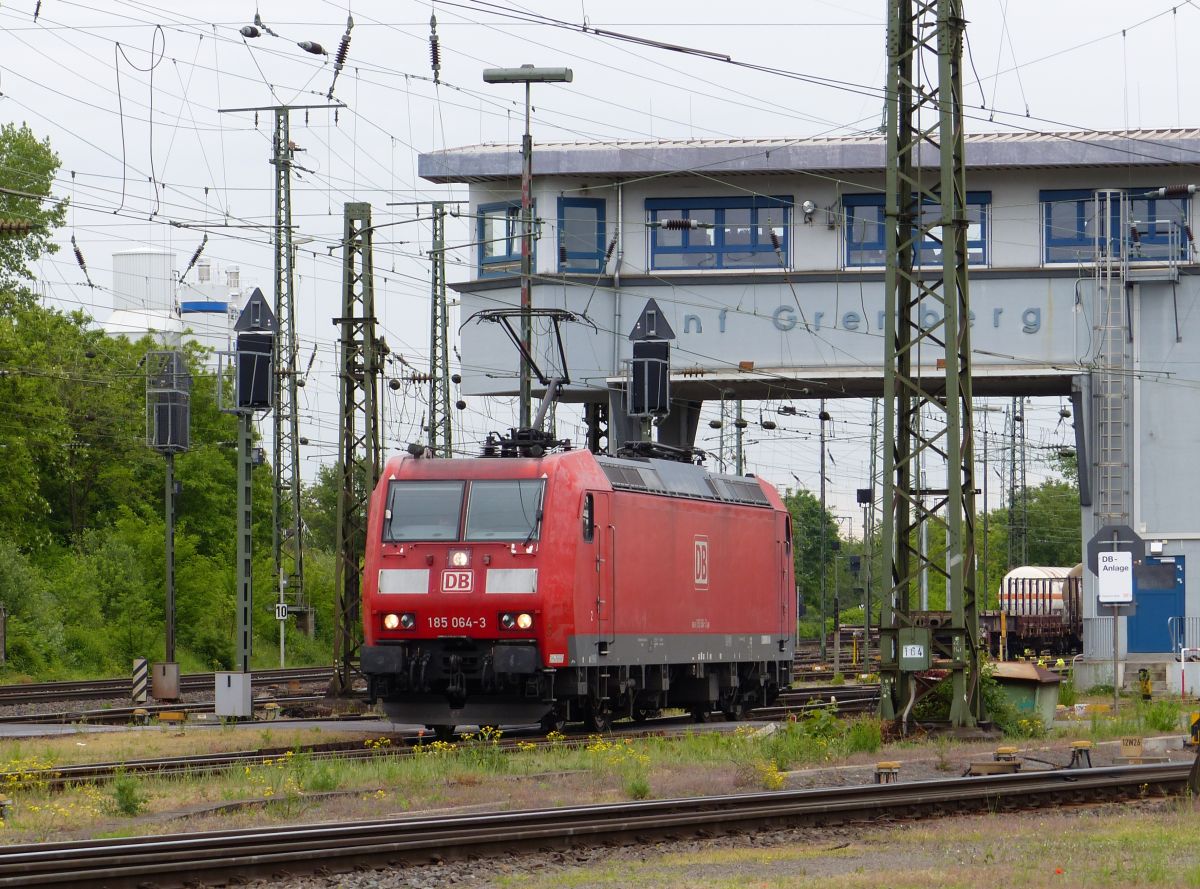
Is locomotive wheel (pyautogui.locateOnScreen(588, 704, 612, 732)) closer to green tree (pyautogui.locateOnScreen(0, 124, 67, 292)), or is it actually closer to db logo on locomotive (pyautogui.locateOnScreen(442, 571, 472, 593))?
db logo on locomotive (pyautogui.locateOnScreen(442, 571, 472, 593))

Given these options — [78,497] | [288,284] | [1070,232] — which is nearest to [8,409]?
[288,284]

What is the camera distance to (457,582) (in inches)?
912

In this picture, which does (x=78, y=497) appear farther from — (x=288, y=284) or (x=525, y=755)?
(x=525, y=755)

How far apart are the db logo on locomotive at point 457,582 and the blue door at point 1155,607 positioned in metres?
20.6

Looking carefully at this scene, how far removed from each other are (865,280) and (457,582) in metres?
A: 19.9

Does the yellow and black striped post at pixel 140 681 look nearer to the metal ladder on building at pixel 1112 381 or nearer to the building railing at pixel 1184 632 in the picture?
the metal ladder on building at pixel 1112 381

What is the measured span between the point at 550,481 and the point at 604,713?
394cm

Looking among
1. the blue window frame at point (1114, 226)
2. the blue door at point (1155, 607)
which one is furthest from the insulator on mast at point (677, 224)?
the blue door at point (1155, 607)

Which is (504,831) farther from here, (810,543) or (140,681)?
(810,543)

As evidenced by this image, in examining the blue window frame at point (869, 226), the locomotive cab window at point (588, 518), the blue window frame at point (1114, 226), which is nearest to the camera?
→ the locomotive cab window at point (588, 518)

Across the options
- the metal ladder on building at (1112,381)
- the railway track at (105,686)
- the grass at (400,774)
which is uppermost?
the metal ladder on building at (1112,381)

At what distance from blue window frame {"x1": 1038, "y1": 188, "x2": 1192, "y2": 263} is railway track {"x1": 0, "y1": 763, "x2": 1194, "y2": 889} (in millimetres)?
23333

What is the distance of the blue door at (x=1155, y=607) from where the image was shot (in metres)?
39.2

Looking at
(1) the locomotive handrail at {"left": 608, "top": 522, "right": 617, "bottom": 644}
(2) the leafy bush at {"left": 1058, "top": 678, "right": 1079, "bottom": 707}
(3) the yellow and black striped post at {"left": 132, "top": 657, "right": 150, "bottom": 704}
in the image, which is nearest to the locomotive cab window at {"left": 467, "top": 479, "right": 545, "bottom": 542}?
(1) the locomotive handrail at {"left": 608, "top": 522, "right": 617, "bottom": 644}
